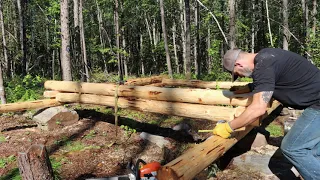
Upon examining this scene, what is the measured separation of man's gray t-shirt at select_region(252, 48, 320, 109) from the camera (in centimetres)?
305

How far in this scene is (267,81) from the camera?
118 inches

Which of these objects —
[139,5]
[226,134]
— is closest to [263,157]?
[226,134]

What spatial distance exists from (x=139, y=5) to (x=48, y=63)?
1901 centimetres

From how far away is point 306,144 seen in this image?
3254 millimetres

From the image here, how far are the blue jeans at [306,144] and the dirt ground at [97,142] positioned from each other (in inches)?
52.7

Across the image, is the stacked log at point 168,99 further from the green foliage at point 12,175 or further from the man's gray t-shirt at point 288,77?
the green foliage at point 12,175

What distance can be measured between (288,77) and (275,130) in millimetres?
4018

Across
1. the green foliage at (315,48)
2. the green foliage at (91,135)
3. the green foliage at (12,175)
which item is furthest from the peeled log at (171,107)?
the green foliage at (315,48)

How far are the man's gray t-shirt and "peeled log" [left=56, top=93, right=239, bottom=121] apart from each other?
111cm

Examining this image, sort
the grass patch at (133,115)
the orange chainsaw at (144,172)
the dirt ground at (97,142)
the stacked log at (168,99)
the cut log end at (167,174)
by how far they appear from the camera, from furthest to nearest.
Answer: the grass patch at (133,115), the dirt ground at (97,142), the stacked log at (168,99), the orange chainsaw at (144,172), the cut log end at (167,174)

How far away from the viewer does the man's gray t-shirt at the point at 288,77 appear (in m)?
3.05

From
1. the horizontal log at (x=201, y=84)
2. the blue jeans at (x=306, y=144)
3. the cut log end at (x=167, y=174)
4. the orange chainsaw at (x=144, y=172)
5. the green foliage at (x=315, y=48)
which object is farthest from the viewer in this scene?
the green foliage at (x=315, y=48)

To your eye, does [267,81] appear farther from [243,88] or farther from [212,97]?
[212,97]

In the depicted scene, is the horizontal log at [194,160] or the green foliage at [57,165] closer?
the horizontal log at [194,160]
